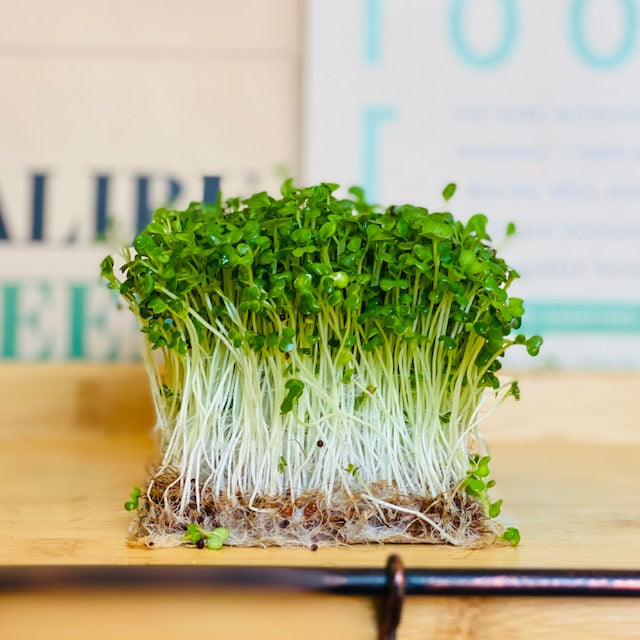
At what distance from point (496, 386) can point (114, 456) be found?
70cm

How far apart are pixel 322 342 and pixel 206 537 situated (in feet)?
0.84

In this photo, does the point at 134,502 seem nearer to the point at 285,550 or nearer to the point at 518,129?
the point at 285,550

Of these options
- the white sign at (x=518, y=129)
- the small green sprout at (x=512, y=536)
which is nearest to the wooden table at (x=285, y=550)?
the small green sprout at (x=512, y=536)

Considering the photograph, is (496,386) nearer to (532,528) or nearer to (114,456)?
(532,528)

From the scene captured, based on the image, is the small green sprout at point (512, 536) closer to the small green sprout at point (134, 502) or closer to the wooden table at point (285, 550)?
the wooden table at point (285, 550)

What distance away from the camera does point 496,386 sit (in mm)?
762

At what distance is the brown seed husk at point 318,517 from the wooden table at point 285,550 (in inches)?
0.8

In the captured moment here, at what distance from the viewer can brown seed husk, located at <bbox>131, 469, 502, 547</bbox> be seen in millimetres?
696

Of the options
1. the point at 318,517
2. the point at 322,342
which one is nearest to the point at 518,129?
the point at 322,342

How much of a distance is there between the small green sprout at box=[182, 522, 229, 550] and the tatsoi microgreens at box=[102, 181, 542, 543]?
34 millimetres

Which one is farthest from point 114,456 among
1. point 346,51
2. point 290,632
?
point 346,51

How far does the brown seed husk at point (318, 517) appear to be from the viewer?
2.28 ft

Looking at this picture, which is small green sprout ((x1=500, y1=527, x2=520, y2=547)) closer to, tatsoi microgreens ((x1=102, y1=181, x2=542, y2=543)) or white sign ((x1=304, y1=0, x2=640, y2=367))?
tatsoi microgreens ((x1=102, y1=181, x2=542, y2=543))

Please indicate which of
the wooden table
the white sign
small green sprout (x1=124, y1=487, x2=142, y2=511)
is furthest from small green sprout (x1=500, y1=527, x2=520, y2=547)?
the white sign
